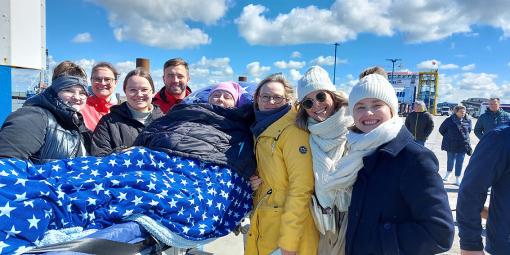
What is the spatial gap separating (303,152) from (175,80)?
207 cm

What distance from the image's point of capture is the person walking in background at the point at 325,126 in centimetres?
197

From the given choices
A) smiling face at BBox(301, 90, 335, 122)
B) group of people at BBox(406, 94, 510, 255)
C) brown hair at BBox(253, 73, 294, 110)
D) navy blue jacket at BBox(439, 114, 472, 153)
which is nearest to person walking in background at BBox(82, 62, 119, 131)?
brown hair at BBox(253, 73, 294, 110)

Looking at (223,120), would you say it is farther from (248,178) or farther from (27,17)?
(27,17)

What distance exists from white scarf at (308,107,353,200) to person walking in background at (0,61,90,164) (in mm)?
1525

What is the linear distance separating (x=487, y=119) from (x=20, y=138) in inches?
310

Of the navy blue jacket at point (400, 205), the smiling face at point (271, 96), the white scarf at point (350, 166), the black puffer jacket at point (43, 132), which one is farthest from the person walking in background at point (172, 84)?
the navy blue jacket at point (400, 205)

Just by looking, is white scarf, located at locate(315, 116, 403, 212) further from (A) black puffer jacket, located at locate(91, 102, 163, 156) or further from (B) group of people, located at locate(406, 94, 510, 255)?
(A) black puffer jacket, located at locate(91, 102, 163, 156)

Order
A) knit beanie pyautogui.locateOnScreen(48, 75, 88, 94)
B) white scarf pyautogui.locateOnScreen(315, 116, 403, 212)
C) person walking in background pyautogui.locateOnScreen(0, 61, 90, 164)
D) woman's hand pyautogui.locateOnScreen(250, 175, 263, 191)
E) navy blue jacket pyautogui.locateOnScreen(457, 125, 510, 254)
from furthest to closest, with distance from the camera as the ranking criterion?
1. knit beanie pyautogui.locateOnScreen(48, 75, 88, 94)
2. woman's hand pyautogui.locateOnScreen(250, 175, 263, 191)
3. person walking in background pyautogui.locateOnScreen(0, 61, 90, 164)
4. navy blue jacket pyautogui.locateOnScreen(457, 125, 510, 254)
5. white scarf pyautogui.locateOnScreen(315, 116, 403, 212)

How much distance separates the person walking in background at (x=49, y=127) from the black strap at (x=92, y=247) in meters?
0.75

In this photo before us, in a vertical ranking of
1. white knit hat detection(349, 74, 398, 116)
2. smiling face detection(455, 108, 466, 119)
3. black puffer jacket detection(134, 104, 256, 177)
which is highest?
white knit hat detection(349, 74, 398, 116)

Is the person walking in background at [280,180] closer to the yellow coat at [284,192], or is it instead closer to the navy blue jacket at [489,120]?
the yellow coat at [284,192]

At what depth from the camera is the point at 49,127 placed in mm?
2152

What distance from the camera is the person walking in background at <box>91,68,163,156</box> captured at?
2.65 metres

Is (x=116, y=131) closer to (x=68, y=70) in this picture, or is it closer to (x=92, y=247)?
(x=68, y=70)
